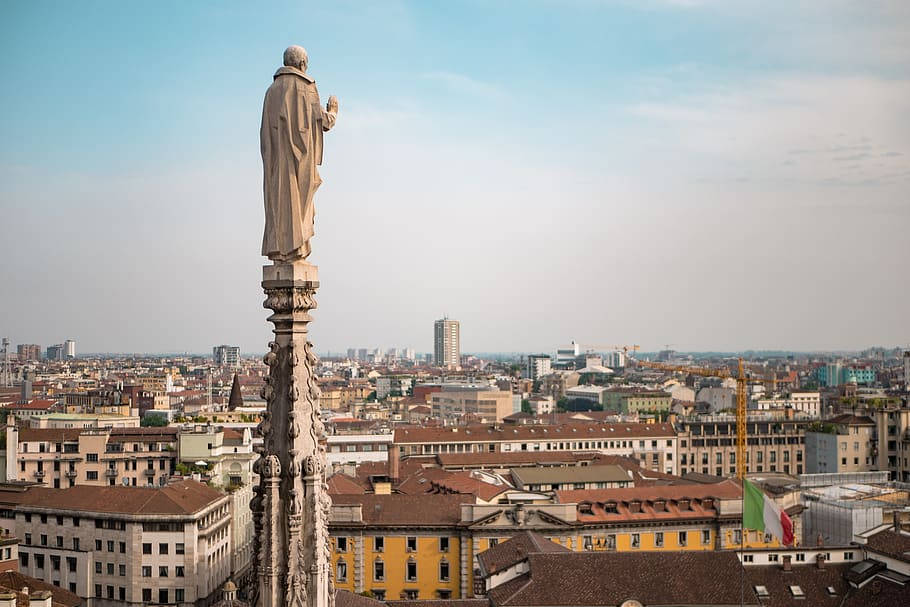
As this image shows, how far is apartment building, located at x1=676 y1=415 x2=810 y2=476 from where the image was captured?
86.1m

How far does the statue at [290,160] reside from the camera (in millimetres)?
6074

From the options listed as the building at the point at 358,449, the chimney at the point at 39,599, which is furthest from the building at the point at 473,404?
the chimney at the point at 39,599

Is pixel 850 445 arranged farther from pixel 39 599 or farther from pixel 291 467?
pixel 291 467

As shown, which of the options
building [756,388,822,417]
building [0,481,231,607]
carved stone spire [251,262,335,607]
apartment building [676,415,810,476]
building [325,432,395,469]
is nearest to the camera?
carved stone spire [251,262,335,607]

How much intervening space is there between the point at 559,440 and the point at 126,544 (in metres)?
42.0

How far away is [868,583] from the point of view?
33.2 metres

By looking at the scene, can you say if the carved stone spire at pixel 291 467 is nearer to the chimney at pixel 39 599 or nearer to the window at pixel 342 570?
the chimney at pixel 39 599

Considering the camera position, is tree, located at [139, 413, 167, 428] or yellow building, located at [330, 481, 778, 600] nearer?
yellow building, located at [330, 481, 778, 600]

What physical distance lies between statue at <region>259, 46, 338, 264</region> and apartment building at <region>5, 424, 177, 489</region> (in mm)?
58709

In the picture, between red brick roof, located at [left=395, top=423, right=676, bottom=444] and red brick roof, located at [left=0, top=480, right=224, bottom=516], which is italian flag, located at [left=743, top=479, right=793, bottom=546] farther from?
red brick roof, located at [left=395, top=423, right=676, bottom=444]

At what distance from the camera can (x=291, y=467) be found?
5805mm

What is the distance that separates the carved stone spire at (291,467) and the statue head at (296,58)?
4.03ft

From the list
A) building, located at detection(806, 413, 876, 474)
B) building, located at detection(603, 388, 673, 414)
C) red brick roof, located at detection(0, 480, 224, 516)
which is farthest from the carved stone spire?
building, located at detection(603, 388, 673, 414)

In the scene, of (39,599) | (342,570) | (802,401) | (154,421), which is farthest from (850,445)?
(39,599)
